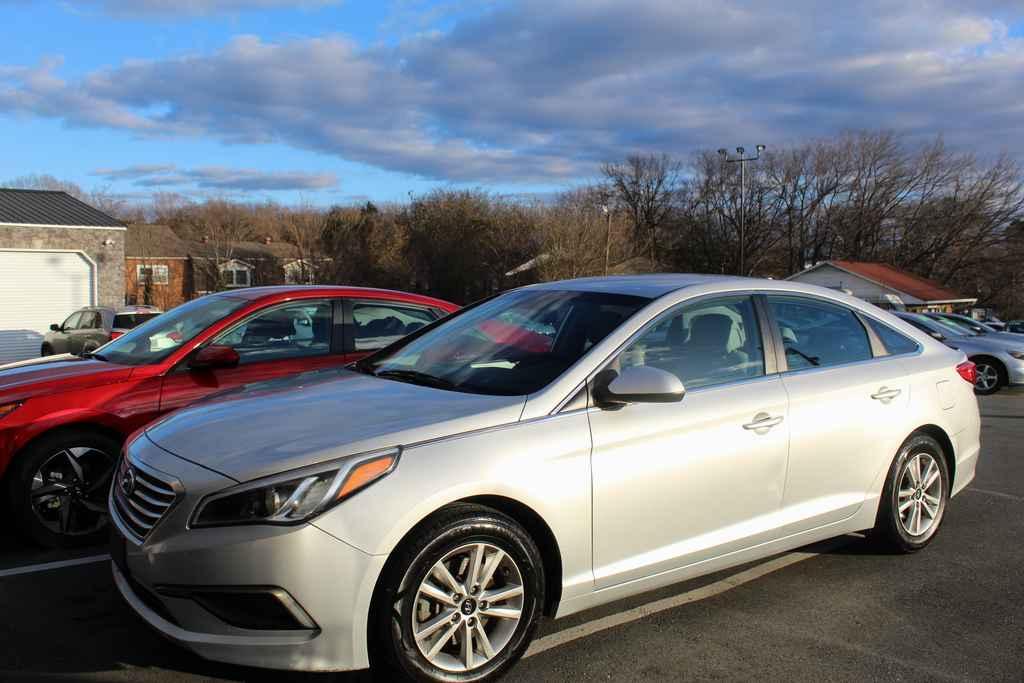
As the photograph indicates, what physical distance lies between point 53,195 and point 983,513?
32.5 m

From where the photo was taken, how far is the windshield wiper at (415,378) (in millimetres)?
3824

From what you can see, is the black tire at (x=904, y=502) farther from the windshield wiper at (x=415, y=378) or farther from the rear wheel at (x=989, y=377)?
the rear wheel at (x=989, y=377)

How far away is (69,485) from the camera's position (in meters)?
4.96

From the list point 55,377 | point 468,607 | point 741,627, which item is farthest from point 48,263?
point 741,627

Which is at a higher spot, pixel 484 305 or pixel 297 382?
pixel 484 305

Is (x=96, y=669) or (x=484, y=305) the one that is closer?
(x=96, y=669)

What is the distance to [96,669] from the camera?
3357 millimetres

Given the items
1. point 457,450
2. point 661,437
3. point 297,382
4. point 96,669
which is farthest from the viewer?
point 297,382

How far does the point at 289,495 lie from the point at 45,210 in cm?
3066

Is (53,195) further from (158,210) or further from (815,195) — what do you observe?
(815,195)

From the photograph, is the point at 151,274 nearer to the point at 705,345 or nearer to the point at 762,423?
the point at 705,345

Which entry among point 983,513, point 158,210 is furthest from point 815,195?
point 983,513

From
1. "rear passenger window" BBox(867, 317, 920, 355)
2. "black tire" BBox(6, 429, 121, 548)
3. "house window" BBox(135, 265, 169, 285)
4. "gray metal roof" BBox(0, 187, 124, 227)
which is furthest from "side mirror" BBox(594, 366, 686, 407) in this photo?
"house window" BBox(135, 265, 169, 285)

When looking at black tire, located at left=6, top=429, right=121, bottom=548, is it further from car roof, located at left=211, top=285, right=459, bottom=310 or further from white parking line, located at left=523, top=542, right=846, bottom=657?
white parking line, located at left=523, top=542, right=846, bottom=657
